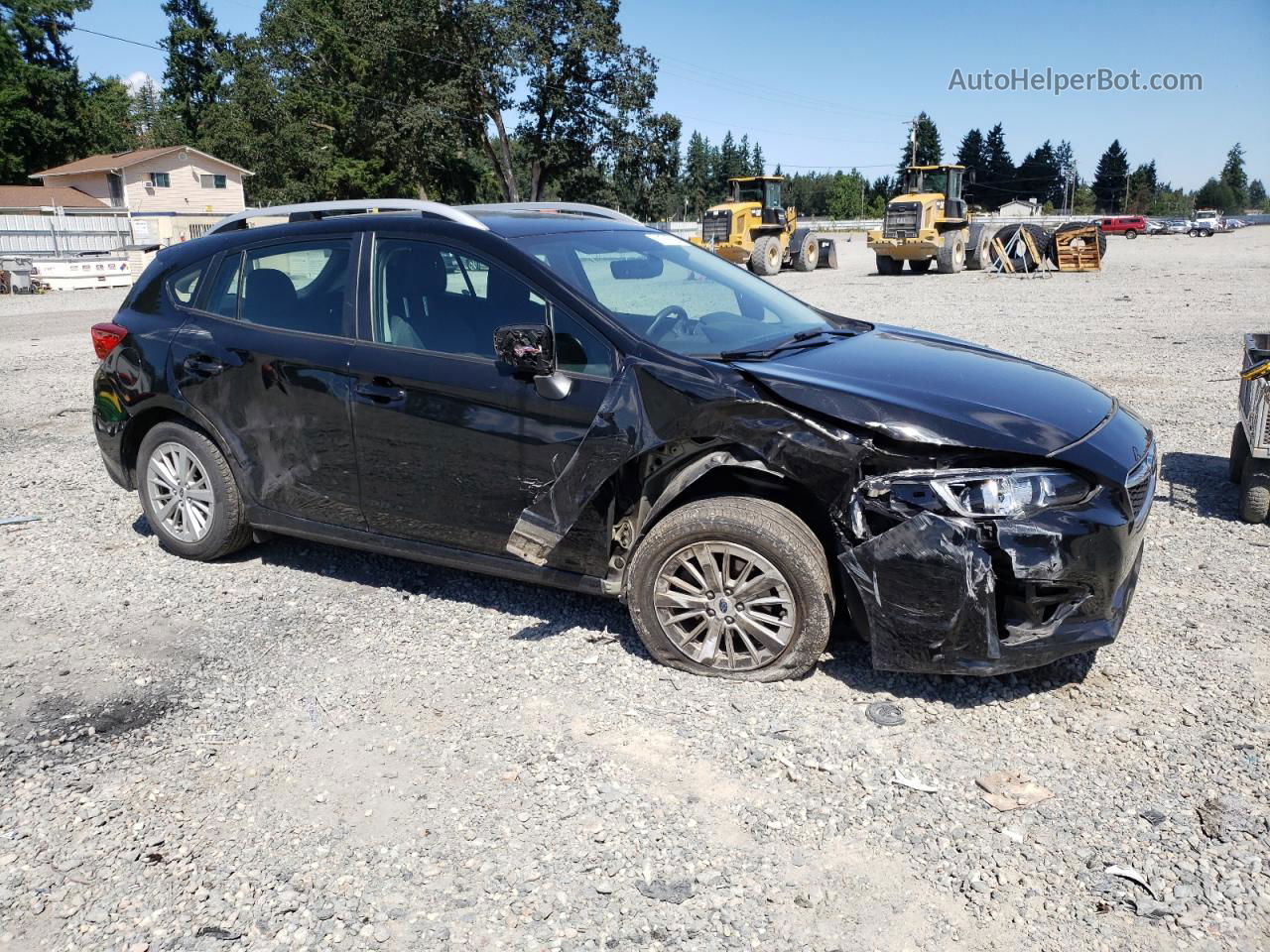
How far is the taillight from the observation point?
552 cm

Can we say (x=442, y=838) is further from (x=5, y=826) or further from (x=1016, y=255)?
(x=1016, y=255)

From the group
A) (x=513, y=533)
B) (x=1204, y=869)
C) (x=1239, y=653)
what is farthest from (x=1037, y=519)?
(x=513, y=533)

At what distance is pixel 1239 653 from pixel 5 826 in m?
4.60

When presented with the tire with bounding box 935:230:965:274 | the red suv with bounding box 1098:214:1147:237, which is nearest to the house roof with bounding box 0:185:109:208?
the tire with bounding box 935:230:965:274

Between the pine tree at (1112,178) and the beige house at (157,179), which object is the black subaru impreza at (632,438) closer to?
the beige house at (157,179)

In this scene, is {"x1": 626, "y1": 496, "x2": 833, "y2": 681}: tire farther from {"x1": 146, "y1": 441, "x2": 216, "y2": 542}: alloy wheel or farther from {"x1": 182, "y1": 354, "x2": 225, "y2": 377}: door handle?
{"x1": 146, "y1": 441, "x2": 216, "y2": 542}: alloy wheel

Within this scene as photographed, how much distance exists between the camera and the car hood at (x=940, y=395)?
11.6 ft

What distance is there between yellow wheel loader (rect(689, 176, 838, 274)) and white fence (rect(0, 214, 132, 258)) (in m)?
22.7

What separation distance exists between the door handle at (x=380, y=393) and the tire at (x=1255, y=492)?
4678 millimetres

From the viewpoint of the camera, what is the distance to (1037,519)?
11.2ft

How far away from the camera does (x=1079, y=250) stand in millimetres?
28750

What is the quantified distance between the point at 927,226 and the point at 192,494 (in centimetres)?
2652

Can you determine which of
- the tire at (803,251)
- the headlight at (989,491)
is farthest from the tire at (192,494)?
the tire at (803,251)

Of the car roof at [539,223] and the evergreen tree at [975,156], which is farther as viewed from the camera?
the evergreen tree at [975,156]
